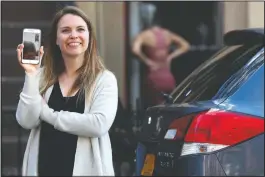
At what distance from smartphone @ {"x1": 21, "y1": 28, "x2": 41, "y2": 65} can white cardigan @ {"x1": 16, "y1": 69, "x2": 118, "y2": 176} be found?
107mm

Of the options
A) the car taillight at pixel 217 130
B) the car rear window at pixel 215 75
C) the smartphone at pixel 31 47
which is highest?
the smartphone at pixel 31 47

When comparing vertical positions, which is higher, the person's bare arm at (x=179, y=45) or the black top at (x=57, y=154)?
the person's bare arm at (x=179, y=45)

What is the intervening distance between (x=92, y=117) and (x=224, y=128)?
938mm

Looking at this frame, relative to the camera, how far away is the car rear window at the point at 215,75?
14.1 ft

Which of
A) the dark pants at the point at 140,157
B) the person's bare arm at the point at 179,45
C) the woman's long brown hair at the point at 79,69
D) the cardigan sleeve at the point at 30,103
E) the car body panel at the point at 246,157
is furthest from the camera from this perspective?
the person's bare arm at the point at 179,45

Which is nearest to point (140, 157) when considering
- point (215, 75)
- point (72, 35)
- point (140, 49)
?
point (215, 75)

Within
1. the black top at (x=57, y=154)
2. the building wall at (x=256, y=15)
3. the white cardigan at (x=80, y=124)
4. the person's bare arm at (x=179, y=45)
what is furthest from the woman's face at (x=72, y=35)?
the person's bare arm at (x=179, y=45)

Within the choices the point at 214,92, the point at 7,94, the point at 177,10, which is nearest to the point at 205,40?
the point at 177,10

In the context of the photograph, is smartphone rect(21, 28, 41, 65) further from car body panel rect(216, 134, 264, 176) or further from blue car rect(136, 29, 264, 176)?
car body panel rect(216, 134, 264, 176)

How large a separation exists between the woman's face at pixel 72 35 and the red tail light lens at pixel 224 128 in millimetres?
911

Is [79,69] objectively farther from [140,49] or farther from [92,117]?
[140,49]

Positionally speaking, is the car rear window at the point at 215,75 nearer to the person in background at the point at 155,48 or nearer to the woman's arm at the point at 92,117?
the woman's arm at the point at 92,117

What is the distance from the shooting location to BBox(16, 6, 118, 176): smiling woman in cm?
342

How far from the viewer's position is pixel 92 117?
3.45 metres
